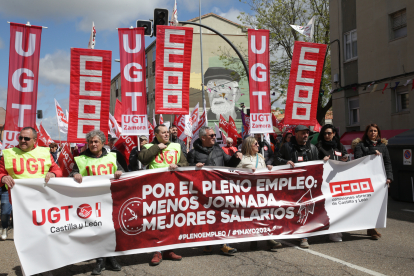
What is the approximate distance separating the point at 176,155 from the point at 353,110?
15.2m

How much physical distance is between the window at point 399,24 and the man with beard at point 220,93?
2350 cm

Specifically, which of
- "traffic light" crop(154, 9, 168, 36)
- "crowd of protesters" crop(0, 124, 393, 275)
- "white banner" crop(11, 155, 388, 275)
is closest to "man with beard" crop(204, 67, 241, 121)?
"traffic light" crop(154, 9, 168, 36)

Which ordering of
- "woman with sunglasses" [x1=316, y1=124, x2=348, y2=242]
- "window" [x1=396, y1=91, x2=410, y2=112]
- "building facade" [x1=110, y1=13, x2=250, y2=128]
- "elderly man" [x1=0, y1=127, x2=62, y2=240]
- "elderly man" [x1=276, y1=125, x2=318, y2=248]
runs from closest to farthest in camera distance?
"elderly man" [x1=0, y1=127, x2=62, y2=240], "elderly man" [x1=276, y1=125, x2=318, y2=248], "woman with sunglasses" [x1=316, y1=124, x2=348, y2=242], "window" [x1=396, y1=91, x2=410, y2=112], "building facade" [x1=110, y1=13, x2=250, y2=128]

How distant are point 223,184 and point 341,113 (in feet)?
49.4

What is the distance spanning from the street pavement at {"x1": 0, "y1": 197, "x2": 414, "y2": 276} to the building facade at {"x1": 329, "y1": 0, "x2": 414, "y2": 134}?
1103cm

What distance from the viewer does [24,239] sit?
14.5 feet

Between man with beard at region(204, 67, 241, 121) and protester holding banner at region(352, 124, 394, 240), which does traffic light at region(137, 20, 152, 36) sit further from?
man with beard at region(204, 67, 241, 121)

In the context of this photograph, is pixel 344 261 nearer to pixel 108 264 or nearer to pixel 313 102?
pixel 108 264

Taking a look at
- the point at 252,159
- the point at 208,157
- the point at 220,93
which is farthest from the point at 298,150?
the point at 220,93

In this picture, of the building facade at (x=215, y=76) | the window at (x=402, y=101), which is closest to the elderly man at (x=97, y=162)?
the window at (x=402, y=101)

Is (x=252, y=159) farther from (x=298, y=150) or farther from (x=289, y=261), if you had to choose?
(x=289, y=261)

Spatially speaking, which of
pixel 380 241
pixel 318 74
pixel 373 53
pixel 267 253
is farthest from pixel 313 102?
pixel 373 53

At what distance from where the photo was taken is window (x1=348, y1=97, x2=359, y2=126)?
59.8 feet

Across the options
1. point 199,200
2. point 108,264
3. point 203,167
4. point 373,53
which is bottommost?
point 108,264
